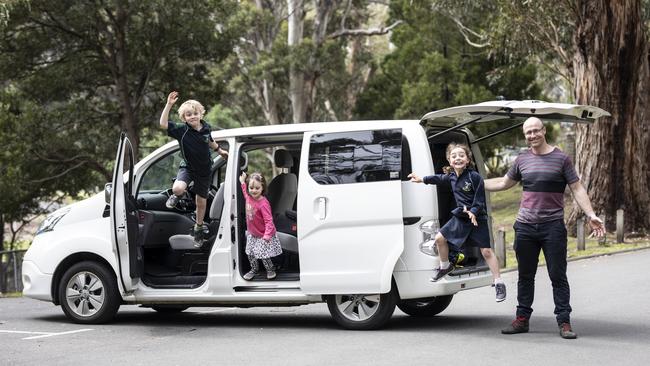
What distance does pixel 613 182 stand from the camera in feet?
74.7

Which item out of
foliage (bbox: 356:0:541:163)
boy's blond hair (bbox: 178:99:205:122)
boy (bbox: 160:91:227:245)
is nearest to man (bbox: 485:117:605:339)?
boy (bbox: 160:91:227:245)

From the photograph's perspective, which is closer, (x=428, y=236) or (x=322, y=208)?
(x=428, y=236)

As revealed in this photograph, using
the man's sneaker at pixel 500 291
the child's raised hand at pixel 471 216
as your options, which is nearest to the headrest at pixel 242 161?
the child's raised hand at pixel 471 216

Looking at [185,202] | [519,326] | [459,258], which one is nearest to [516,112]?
[459,258]

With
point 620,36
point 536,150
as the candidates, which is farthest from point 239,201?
point 620,36

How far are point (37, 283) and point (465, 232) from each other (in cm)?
460

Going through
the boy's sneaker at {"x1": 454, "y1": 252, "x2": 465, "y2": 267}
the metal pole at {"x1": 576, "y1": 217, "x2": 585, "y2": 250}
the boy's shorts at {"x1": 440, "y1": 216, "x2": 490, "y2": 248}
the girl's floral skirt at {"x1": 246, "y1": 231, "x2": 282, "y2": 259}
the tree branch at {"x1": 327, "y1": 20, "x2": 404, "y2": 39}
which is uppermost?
the tree branch at {"x1": 327, "y1": 20, "x2": 404, "y2": 39}

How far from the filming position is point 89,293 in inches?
410

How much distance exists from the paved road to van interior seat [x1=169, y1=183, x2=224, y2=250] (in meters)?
0.82

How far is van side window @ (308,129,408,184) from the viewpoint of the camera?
9211 millimetres

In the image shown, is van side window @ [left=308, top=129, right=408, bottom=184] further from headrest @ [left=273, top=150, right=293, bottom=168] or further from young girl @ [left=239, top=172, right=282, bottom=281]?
headrest @ [left=273, top=150, right=293, bottom=168]

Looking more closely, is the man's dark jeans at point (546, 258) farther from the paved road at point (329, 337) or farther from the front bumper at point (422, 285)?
the front bumper at point (422, 285)

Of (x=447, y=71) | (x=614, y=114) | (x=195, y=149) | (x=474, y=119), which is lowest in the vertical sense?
(x=195, y=149)

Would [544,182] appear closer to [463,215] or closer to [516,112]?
[516,112]
